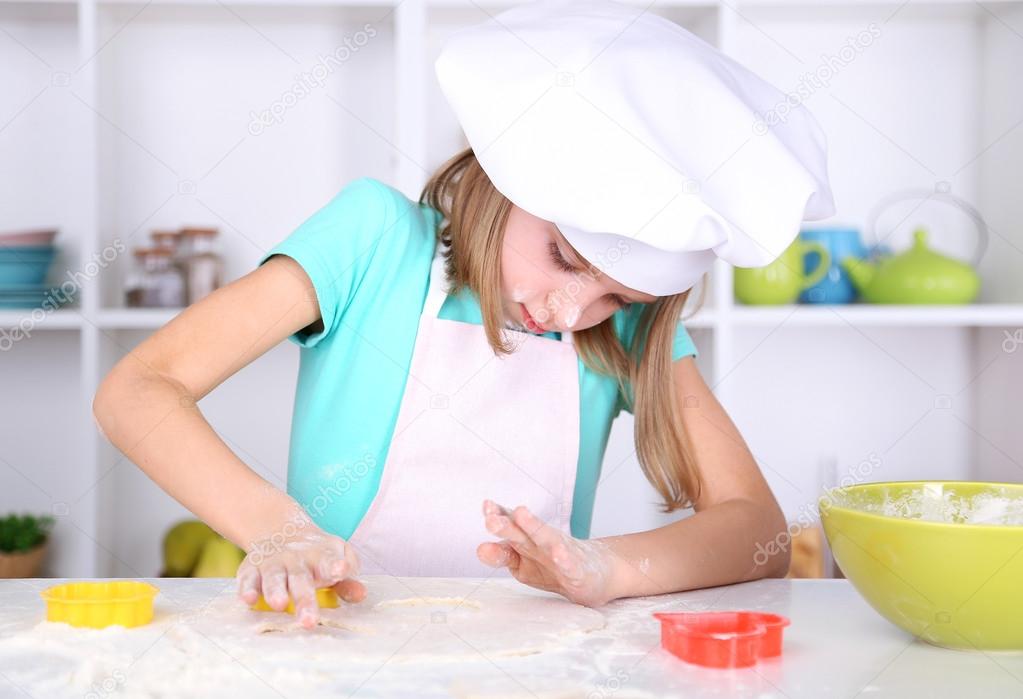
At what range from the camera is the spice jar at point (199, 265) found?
1.94m

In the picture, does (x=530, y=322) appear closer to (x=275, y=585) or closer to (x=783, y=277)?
(x=275, y=585)

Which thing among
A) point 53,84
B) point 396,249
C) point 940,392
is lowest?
point 940,392

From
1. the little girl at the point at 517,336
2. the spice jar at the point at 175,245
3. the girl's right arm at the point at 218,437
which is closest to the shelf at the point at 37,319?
the spice jar at the point at 175,245

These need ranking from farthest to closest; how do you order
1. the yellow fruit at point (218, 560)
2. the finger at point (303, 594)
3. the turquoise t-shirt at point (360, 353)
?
the yellow fruit at point (218, 560), the turquoise t-shirt at point (360, 353), the finger at point (303, 594)

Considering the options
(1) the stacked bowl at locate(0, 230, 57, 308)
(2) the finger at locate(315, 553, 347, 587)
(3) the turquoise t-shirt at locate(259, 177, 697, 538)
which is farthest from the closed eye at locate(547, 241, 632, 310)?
(1) the stacked bowl at locate(0, 230, 57, 308)

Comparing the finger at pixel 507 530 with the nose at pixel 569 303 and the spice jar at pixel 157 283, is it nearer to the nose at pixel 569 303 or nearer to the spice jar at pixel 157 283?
the nose at pixel 569 303

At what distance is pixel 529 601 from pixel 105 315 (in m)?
1.28

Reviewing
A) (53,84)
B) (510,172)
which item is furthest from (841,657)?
(53,84)

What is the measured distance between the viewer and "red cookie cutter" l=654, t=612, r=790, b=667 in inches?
25.9

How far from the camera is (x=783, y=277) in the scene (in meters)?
1.93

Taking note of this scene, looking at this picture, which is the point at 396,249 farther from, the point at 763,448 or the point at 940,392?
the point at 940,392

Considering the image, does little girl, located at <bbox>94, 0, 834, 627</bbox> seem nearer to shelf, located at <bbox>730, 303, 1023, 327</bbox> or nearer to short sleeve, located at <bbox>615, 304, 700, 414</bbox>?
short sleeve, located at <bbox>615, 304, 700, 414</bbox>

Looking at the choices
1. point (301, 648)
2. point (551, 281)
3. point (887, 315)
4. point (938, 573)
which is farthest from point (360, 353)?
point (887, 315)

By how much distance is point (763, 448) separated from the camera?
7.14ft
